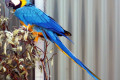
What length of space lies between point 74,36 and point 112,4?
392 millimetres

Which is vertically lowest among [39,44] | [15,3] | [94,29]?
[39,44]

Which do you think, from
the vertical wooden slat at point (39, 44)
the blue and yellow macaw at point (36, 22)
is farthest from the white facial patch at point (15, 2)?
the vertical wooden slat at point (39, 44)

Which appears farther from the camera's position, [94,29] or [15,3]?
[94,29]

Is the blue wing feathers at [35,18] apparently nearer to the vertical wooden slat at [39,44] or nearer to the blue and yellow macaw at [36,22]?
the blue and yellow macaw at [36,22]

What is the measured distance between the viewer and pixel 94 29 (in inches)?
57.8

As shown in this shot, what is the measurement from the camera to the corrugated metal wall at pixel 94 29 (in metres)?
1.45

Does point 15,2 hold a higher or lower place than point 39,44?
higher

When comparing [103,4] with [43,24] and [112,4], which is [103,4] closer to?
[112,4]

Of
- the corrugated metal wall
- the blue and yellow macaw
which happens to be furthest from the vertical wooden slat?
the blue and yellow macaw

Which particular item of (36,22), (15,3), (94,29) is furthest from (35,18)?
(94,29)

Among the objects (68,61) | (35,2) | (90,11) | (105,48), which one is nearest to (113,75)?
(105,48)

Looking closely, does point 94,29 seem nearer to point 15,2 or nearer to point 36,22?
point 36,22

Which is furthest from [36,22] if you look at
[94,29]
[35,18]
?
[94,29]

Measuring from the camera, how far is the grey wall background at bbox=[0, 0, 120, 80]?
1.45 m
